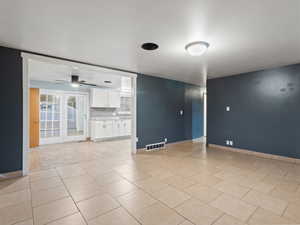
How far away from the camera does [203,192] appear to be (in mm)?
2184

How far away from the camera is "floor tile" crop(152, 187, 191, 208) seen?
1.94m

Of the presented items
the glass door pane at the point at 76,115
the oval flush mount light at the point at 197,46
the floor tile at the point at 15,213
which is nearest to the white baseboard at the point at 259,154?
the oval flush mount light at the point at 197,46

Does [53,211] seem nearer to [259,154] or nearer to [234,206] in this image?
[234,206]

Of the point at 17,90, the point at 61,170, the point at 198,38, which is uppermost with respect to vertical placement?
the point at 198,38

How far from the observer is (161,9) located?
5.37 feet

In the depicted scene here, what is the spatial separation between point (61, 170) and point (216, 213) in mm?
2973

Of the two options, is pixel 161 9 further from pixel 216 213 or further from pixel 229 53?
pixel 216 213

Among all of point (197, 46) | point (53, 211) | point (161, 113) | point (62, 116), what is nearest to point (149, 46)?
point (197, 46)

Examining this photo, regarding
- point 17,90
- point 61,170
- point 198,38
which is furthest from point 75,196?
point 198,38

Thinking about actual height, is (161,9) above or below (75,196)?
above

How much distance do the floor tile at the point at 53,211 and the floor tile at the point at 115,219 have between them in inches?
14.7

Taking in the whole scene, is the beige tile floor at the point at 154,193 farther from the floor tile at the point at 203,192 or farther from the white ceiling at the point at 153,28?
the white ceiling at the point at 153,28

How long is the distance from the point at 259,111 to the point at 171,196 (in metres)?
3.53

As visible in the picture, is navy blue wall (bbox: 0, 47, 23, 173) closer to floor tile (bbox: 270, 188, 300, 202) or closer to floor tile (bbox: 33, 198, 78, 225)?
floor tile (bbox: 33, 198, 78, 225)
